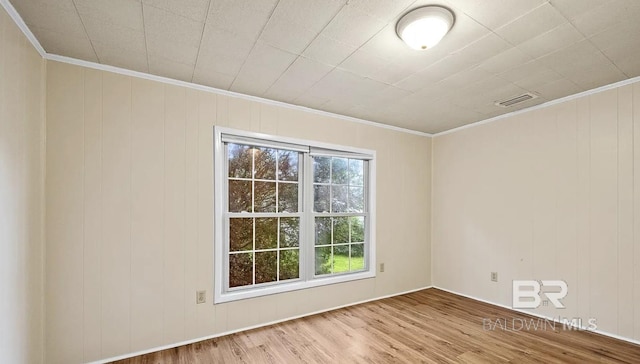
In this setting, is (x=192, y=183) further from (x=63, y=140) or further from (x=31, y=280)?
(x=31, y=280)

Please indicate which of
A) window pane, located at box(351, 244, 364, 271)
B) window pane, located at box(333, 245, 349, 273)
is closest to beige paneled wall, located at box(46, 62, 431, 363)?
window pane, located at box(333, 245, 349, 273)

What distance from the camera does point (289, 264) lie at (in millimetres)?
3393

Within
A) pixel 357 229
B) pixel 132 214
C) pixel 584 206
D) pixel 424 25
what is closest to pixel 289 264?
pixel 357 229

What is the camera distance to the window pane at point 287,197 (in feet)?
11.0

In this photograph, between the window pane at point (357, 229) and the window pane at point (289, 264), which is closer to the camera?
the window pane at point (289, 264)

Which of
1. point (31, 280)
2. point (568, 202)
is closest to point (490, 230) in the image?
point (568, 202)

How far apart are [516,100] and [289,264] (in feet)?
10.5

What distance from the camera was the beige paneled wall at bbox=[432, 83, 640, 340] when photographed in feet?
9.02

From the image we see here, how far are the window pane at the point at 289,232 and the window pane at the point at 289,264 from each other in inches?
3.6

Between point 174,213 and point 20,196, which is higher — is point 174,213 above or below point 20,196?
below

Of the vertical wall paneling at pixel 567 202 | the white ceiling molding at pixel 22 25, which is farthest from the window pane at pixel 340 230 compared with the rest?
the white ceiling molding at pixel 22 25

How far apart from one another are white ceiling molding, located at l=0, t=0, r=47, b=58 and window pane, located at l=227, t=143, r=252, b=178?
1.58 metres

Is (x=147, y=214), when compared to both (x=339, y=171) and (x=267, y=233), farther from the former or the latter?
(x=339, y=171)

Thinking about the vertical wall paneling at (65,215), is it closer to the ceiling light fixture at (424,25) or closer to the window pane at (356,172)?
the ceiling light fixture at (424,25)
